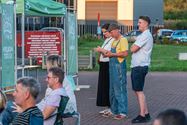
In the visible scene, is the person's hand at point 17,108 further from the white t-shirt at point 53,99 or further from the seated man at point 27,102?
the white t-shirt at point 53,99

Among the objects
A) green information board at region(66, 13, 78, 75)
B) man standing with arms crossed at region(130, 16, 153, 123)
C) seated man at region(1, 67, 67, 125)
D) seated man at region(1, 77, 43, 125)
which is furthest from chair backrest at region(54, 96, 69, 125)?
green information board at region(66, 13, 78, 75)

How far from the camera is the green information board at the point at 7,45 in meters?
13.0

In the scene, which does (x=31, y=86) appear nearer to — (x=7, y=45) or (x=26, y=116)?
(x=26, y=116)

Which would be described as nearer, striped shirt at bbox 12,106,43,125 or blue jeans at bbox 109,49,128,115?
striped shirt at bbox 12,106,43,125

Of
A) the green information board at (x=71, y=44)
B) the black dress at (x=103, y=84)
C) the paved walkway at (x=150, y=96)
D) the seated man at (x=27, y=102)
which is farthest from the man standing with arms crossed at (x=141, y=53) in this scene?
the seated man at (x=27, y=102)

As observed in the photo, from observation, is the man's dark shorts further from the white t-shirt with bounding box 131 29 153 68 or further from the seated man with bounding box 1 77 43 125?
the seated man with bounding box 1 77 43 125

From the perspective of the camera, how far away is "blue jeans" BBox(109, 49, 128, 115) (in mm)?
11117

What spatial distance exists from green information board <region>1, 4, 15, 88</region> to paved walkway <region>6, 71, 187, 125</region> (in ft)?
5.53

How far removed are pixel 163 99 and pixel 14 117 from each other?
389 inches

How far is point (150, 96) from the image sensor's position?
625 inches

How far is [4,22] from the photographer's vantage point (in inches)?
510

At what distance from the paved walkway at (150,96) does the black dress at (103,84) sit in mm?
312

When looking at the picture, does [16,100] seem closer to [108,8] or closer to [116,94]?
[116,94]

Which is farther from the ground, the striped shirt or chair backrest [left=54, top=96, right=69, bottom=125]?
the striped shirt
